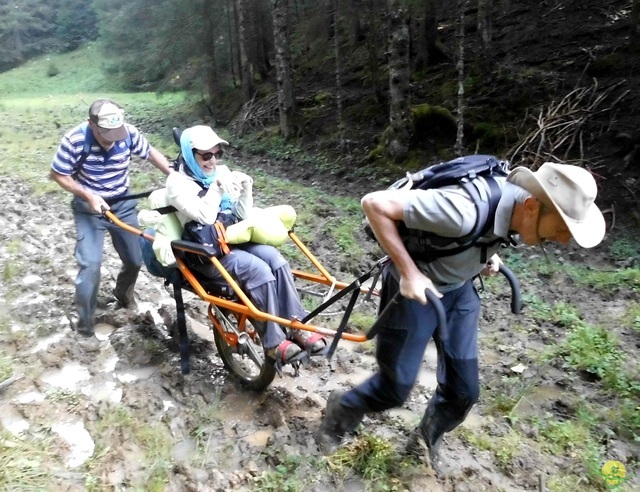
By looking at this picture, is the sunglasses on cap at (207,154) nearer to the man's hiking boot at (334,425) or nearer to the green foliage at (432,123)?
the man's hiking boot at (334,425)

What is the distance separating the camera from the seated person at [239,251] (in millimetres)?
3986

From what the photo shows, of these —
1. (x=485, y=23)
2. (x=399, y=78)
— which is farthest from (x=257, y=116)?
(x=399, y=78)

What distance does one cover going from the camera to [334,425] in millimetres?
3832

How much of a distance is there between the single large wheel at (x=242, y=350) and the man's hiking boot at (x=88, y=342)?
49.0 inches

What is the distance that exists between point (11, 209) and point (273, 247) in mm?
6844

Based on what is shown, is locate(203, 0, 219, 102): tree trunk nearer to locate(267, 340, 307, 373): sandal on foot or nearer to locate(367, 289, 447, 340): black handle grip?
locate(267, 340, 307, 373): sandal on foot

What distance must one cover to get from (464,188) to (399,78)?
876cm

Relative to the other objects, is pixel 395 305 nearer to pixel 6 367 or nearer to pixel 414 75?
pixel 6 367

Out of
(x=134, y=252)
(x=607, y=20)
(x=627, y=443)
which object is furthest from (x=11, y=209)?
(x=607, y=20)

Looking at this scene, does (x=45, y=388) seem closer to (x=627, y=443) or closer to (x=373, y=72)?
(x=627, y=443)

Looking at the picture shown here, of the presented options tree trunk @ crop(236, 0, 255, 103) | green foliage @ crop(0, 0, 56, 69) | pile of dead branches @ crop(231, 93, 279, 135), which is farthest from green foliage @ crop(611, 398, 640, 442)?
green foliage @ crop(0, 0, 56, 69)

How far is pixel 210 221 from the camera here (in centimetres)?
412

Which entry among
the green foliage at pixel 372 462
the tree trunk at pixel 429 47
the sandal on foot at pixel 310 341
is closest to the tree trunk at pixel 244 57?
the tree trunk at pixel 429 47

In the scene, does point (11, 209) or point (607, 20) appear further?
point (607, 20)
